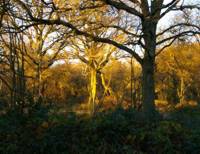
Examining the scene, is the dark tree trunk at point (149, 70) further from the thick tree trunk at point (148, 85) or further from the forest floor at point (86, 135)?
the forest floor at point (86, 135)

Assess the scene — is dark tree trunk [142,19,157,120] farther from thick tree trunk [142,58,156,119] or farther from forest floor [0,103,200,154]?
forest floor [0,103,200,154]

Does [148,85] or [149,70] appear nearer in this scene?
[149,70]

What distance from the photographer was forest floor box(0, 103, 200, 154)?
8.52 metres

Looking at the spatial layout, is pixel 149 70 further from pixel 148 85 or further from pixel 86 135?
pixel 86 135

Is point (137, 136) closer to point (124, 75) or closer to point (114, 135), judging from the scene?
point (114, 135)

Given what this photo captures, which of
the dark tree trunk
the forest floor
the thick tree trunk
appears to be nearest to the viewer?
the forest floor

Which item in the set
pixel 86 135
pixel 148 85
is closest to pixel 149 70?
pixel 148 85

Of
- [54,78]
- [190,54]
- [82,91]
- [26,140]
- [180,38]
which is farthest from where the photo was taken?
[82,91]

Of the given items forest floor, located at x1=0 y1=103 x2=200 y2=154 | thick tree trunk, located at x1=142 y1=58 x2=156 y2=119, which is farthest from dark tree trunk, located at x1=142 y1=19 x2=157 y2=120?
forest floor, located at x1=0 y1=103 x2=200 y2=154

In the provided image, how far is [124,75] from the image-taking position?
58281 mm

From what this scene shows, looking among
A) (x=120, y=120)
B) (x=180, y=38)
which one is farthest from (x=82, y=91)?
(x=120, y=120)

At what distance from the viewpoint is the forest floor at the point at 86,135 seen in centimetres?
852

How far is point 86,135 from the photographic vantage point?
364 inches

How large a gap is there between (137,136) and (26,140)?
101 inches
